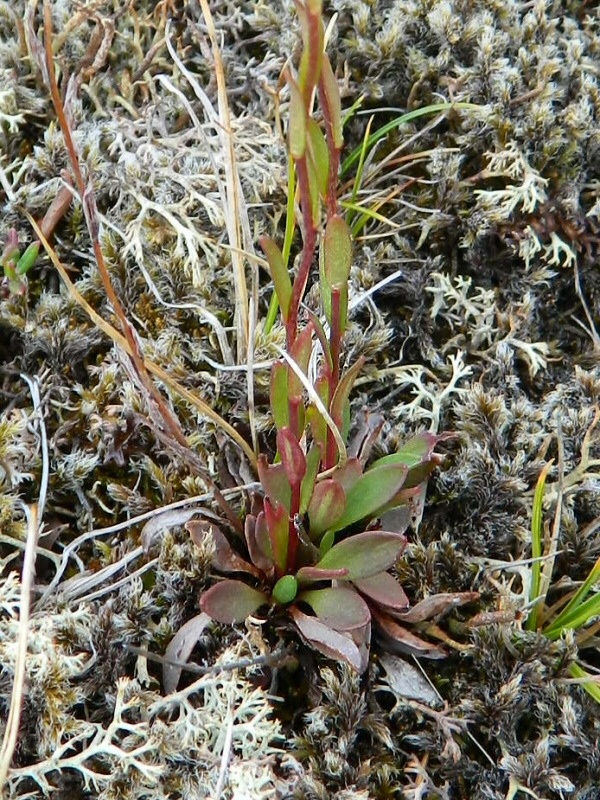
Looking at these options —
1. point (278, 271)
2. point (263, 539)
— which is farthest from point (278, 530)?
point (278, 271)

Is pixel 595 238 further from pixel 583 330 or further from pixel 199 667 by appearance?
pixel 199 667

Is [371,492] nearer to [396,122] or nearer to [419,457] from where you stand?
[419,457]

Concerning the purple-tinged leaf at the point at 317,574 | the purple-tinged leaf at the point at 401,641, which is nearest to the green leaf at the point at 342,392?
the purple-tinged leaf at the point at 317,574

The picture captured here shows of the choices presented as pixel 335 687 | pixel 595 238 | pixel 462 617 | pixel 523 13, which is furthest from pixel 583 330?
pixel 335 687

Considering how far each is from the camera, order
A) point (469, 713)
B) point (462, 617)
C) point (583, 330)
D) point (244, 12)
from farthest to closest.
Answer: point (244, 12)
point (583, 330)
point (462, 617)
point (469, 713)

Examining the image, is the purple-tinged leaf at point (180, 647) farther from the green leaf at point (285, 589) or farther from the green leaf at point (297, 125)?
the green leaf at point (297, 125)

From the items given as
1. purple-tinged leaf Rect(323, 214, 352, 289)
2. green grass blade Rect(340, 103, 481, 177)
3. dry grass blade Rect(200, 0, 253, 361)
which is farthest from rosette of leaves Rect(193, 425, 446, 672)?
green grass blade Rect(340, 103, 481, 177)
